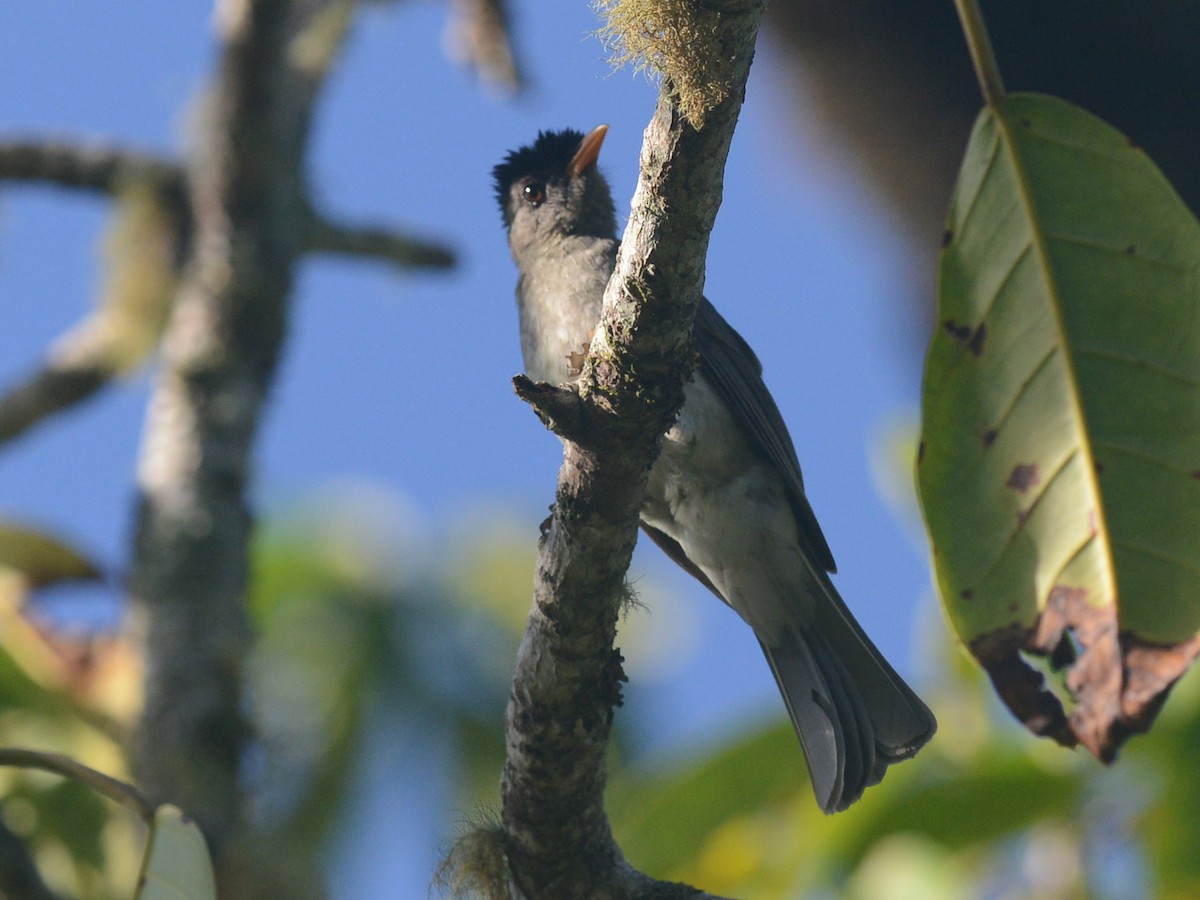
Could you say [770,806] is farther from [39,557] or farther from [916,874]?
[39,557]

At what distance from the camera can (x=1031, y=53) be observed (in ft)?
15.0

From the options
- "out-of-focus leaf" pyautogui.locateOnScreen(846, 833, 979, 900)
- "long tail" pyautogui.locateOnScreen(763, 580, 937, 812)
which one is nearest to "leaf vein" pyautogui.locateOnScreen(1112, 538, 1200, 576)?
"long tail" pyautogui.locateOnScreen(763, 580, 937, 812)

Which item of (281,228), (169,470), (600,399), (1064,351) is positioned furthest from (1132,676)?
(281,228)

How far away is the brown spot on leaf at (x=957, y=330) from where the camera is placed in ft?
7.82

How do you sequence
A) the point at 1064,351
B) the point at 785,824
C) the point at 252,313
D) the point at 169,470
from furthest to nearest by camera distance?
1. the point at 252,313
2. the point at 169,470
3. the point at 785,824
4. the point at 1064,351

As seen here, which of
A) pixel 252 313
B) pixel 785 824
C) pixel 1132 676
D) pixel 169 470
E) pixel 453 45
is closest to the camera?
pixel 1132 676

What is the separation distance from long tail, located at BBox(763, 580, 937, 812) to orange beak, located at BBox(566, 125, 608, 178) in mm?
1747

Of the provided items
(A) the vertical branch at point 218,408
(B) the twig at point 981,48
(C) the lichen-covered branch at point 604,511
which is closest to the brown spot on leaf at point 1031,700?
(C) the lichen-covered branch at point 604,511

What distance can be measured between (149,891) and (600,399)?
3.36 feet

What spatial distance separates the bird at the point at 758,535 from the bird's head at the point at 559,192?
0.49 metres

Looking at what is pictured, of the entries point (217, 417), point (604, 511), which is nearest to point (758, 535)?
point (604, 511)

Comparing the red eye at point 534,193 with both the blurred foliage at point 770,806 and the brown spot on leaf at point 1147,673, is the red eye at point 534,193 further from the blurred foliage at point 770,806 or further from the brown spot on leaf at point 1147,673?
the brown spot on leaf at point 1147,673

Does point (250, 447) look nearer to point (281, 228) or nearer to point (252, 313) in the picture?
point (252, 313)

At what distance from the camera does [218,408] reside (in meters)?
4.66
